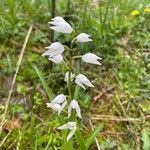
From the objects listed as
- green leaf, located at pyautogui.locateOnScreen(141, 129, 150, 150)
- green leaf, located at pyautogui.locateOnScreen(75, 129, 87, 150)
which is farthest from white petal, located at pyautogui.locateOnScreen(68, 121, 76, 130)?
green leaf, located at pyautogui.locateOnScreen(141, 129, 150, 150)

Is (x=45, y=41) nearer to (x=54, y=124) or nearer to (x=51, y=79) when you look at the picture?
(x=51, y=79)

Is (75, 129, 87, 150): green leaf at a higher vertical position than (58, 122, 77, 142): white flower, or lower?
lower

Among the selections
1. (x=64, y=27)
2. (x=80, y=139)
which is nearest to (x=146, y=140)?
(x=80, y=139)

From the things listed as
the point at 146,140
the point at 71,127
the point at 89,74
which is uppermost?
the point at 71,127

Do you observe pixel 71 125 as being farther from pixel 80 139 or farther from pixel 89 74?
pixel 89 74

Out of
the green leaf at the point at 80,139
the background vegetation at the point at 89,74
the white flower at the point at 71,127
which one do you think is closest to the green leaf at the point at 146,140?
the background vegetation at the point at 89,74

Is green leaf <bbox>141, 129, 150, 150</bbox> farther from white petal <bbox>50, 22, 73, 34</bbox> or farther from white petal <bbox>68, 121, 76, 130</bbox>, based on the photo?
white petal <bbox>50, 22, 73, 34</bbox>

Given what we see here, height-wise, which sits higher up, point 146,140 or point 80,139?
point 80,139

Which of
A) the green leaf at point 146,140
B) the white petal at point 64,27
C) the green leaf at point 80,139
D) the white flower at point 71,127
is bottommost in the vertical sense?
the green leaf at point 146,140

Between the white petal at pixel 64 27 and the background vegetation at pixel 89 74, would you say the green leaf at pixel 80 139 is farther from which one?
the white petal at pixel 64 27
